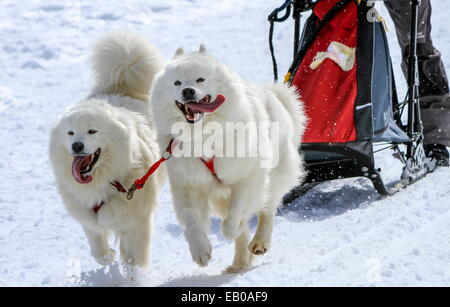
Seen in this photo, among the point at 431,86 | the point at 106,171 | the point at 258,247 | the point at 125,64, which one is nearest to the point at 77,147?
the point at 106,171

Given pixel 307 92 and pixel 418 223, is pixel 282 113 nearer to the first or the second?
pixel 307 92

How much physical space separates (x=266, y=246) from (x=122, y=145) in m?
1.07

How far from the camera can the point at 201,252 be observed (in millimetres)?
3461

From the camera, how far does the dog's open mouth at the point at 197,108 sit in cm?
336

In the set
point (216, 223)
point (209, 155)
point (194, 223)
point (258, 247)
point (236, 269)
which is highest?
point (209, 155)

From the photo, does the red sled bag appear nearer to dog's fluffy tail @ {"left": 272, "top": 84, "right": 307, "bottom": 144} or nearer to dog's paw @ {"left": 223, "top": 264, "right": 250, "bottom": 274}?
dog's fluffy tail @ {"left": 272, "top": 84, "right": 307, "bottom": 144}

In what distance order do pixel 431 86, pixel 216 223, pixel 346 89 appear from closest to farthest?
1. pixel 346 89
2. pixel 216 223
3. pixel 431 86

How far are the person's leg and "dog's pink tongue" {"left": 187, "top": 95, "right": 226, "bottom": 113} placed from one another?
2.52 m

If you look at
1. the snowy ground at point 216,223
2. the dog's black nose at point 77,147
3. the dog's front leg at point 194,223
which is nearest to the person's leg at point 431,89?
the snowy ground at point 216,223

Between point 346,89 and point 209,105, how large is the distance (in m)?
1.75

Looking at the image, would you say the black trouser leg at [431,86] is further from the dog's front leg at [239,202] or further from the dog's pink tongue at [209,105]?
the dog's pink tongue at [209,105]

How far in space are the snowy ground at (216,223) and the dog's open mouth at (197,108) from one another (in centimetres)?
87

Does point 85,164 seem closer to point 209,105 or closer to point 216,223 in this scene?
point 209,105

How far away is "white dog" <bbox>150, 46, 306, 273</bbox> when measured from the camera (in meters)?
3.43
